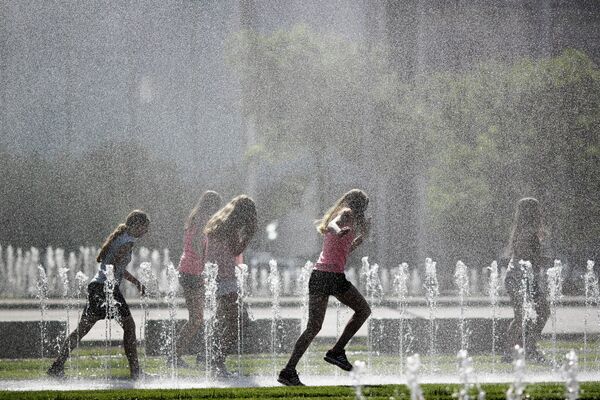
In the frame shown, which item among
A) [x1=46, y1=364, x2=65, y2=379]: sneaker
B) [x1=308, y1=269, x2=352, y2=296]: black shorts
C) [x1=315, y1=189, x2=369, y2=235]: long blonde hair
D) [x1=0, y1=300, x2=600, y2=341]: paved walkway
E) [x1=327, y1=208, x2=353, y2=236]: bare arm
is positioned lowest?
[x1=0, y1=300, x2=600, y2=341]: paved walkway

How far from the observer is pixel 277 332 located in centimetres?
1295

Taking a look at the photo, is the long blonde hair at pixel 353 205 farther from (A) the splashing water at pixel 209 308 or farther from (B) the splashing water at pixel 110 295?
(B) the splashing water at pixel 110 295

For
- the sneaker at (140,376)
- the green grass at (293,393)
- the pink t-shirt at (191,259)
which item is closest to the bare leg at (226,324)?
the pink t-shirt at (191,259)

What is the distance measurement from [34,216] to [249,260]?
4.31 m

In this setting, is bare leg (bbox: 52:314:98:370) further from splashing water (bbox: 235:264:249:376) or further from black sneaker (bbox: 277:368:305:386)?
black sneaker (bbox: 277:368:305:386)

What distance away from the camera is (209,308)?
12.6 metres

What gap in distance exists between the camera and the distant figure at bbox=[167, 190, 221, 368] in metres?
10.5

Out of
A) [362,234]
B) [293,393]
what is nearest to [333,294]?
[362,234]

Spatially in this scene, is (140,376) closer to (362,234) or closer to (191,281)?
(191,281)

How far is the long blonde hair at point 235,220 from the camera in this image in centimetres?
987

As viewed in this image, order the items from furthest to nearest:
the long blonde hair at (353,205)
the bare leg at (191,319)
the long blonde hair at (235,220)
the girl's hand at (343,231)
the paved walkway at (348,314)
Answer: the paved walkway at (348,314) < the bare leg at (191,319) < the long blonde hair at (235,220) < the long blonde hair at (353,205) < the girl's hand at (343,231)

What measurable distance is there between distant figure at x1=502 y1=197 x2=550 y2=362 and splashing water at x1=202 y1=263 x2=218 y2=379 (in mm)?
2698

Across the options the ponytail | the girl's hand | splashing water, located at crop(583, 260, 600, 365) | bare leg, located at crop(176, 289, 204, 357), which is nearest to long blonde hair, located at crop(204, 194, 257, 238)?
bare leg, located at crop(176, 289, 204, 357)

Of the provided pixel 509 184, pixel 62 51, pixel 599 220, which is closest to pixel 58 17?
pixel 62 51
